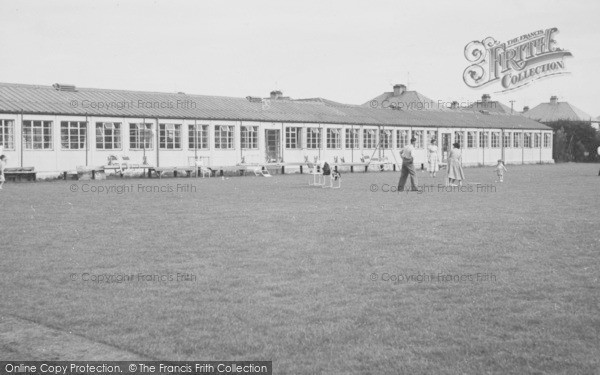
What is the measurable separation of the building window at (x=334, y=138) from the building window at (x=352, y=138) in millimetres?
848

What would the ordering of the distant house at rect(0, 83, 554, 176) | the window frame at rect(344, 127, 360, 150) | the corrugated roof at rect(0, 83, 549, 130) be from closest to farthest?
the distant house at rect(0, 83, 554, 176) → the corrugated roof at rect(0, 83, 549, 130) → the window frame at rect(344, 127, 360, 150)

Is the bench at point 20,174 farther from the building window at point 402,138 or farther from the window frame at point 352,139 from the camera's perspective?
the building window at point 402,138

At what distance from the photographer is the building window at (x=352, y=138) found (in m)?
53.5

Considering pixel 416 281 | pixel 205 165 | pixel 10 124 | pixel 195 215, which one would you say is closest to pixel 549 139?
pixel 205 165

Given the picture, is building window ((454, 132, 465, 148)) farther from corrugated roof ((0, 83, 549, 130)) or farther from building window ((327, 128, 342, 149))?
building window ((327, 128, 342, 149))

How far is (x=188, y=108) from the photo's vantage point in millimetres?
45188

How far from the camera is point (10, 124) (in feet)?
117

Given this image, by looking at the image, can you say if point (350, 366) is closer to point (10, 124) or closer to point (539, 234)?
point (539, 234)

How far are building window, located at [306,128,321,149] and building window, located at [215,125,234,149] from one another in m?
6.62

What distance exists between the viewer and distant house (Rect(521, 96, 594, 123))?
371 feet

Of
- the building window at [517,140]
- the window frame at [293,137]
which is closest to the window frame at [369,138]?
the window frame at [293,137]

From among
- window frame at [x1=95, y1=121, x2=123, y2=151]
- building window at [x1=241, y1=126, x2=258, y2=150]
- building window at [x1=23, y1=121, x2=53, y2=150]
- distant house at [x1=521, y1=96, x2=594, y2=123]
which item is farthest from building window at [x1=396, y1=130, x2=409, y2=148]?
distant house at [x1=521, y1=96, x2=594, y2=123]

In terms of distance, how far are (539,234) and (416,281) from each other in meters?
4.93

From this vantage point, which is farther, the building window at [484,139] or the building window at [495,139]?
the building window at [495,139]
